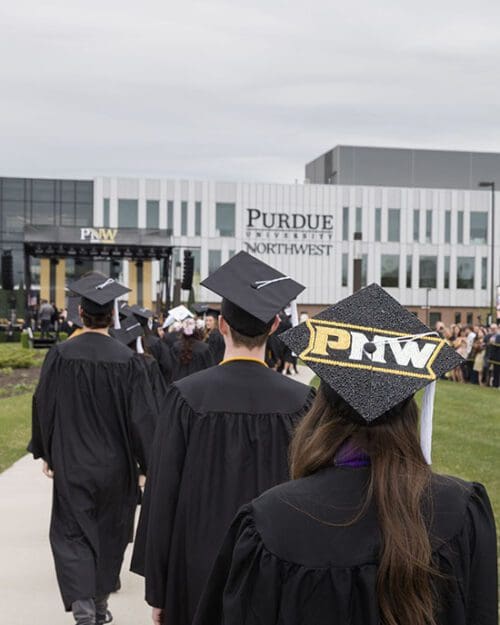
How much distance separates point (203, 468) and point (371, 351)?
169 centimetres

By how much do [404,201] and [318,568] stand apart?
72309 mm

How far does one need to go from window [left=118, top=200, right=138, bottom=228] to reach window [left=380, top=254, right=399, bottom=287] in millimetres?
17445

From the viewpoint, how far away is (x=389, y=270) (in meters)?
73.2

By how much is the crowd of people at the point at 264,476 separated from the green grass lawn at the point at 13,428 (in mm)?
6067

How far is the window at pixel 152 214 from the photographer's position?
231ft

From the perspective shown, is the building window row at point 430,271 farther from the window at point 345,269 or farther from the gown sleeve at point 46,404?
the gown sleeve at point 46,404

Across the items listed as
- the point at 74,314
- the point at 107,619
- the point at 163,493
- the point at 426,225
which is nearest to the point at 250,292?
the point at 163,493

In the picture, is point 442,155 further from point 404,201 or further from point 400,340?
point 400,340

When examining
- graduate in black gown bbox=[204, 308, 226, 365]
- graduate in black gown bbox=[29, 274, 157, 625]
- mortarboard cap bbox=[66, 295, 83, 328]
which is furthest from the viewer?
graduate in black gown bbox=[204, 308, 226, 365]

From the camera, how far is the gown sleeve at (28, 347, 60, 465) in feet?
20.2

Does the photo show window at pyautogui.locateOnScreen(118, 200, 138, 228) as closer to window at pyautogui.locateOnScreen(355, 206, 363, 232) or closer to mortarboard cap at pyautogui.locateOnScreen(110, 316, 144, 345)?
window at pyautogui.locateOnScreen(355, 206, 363, 232)

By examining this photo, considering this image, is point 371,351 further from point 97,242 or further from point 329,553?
point 97,242

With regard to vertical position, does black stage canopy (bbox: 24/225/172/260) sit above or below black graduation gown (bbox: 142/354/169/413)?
above

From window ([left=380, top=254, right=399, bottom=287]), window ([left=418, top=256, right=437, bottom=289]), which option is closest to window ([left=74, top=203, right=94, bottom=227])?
window ([left=380, top=254, right=399, bottom=287])
